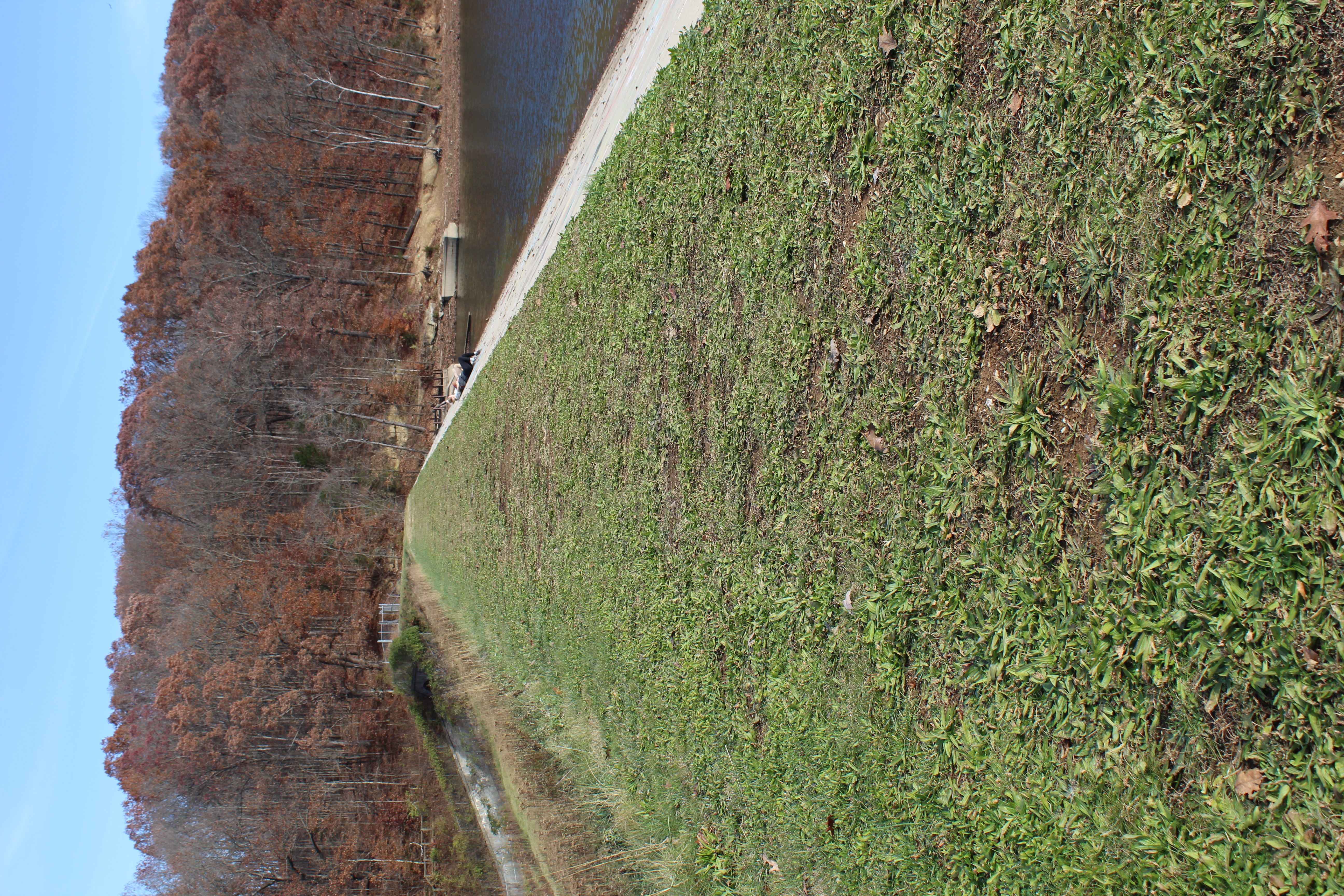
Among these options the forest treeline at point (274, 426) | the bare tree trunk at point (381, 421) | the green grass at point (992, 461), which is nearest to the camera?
the green grass at point (992, 461)

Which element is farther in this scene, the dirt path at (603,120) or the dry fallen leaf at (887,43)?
the dirt path at (603,120)

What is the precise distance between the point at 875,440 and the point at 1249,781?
2.43 meters

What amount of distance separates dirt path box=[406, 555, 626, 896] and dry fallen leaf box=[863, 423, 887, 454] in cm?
588

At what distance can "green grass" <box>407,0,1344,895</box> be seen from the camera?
2828mm

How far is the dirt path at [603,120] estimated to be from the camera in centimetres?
945

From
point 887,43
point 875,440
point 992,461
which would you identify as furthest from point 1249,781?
point 887,43

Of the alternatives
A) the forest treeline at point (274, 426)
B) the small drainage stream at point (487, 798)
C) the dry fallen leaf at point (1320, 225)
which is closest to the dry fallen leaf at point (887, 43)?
the dry fallen leaf at point (1320, 225)

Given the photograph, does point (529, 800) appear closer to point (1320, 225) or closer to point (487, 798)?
point (487, 798)

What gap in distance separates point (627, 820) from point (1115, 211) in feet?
23.4

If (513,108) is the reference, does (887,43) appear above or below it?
below

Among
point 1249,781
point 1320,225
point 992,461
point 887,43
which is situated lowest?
point 1249,781

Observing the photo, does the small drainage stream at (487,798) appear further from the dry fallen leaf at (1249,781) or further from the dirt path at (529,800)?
the dry fallen leaf at (1249,781)

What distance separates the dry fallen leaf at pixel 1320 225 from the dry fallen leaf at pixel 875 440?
7.31 ft

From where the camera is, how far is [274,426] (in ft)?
122
